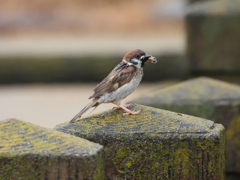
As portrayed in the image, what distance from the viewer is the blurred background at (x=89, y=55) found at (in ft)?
12.4

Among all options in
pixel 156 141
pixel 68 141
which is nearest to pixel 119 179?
pixel 156 141

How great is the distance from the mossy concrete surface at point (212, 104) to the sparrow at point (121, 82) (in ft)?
0.25

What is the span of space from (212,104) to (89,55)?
350 centimetres

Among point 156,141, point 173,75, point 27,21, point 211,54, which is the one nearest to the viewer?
point 156,141

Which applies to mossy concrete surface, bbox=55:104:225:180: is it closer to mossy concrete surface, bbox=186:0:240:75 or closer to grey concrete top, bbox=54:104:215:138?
grey concrete top, bbox=54:104:215:138

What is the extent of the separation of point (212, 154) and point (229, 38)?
1891 mm

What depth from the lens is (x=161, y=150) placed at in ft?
6.43

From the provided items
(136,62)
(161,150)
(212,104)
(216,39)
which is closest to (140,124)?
(161,150)

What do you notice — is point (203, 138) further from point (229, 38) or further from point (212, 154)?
point (229, 38)

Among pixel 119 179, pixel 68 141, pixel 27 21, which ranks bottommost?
pixel 27 21

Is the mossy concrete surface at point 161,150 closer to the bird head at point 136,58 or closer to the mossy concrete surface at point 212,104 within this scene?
the mossy concrete surface at point 212,104

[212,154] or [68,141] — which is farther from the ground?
[68,141]

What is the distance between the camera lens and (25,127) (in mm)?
1803

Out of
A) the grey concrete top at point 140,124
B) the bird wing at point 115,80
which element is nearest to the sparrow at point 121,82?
the bird wing at point 115,80
